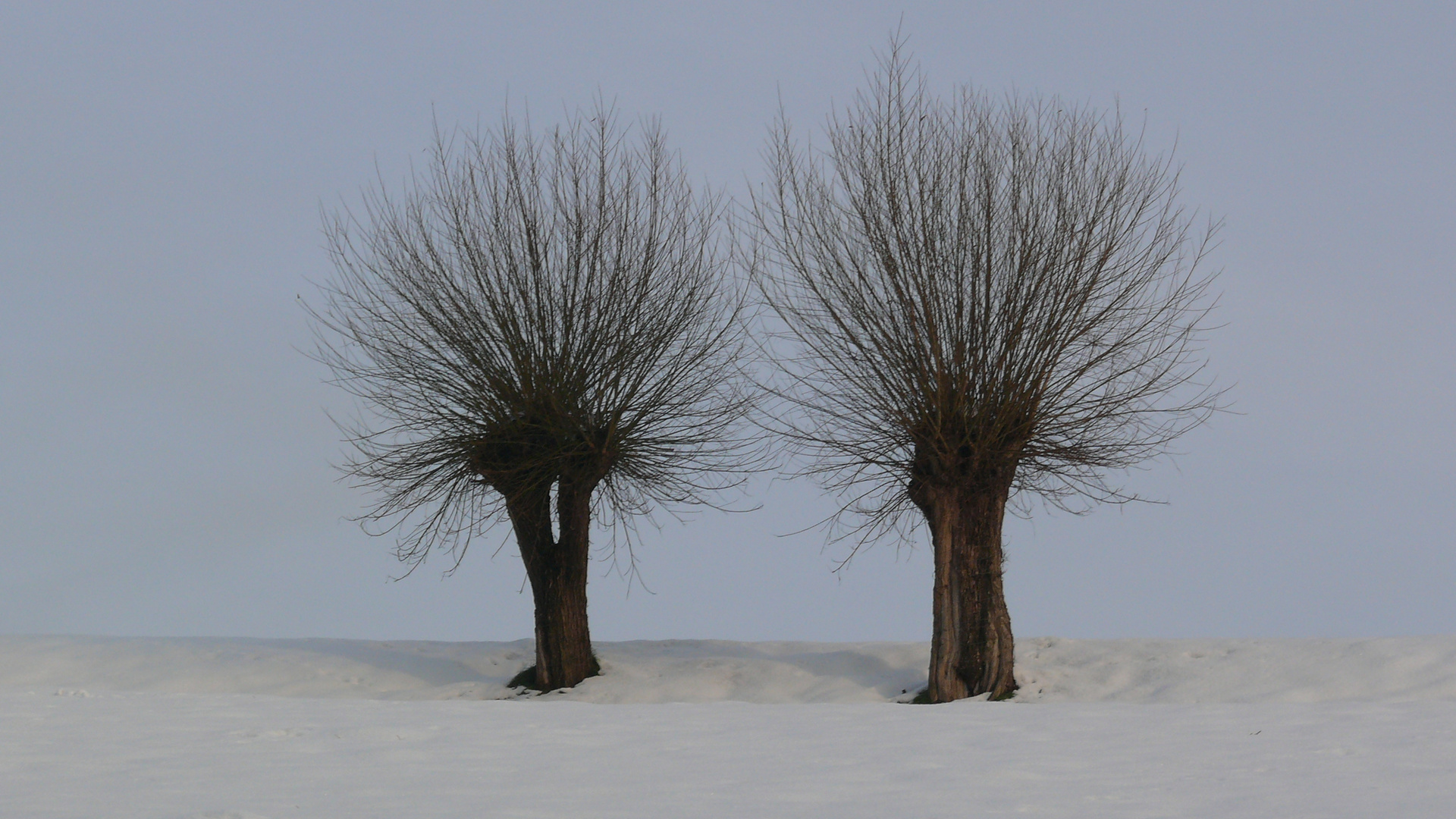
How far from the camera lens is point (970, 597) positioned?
476 inches

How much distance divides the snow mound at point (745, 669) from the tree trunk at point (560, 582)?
0.35 metres

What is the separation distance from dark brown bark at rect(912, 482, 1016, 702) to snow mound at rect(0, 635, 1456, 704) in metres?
0.48

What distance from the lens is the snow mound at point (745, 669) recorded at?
1172 cm

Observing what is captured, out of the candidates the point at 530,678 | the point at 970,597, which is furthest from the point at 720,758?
the point at 530,678

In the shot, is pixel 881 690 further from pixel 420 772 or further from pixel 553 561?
pixel 420 772

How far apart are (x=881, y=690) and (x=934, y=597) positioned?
3.84ft

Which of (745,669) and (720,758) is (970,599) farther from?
(720,758)

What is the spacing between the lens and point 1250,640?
13.6 metres

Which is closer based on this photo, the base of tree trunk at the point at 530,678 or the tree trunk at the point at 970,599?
the tree trunk at the point at 970,599

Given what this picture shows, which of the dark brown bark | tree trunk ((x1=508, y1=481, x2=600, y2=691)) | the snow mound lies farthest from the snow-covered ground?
tree trunk ((x1=508, y1=481, x2=600, y2=691))

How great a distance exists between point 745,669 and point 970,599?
2.75 metres

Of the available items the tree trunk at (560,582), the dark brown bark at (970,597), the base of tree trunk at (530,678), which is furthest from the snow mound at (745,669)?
the dark brown bark at (970,597)

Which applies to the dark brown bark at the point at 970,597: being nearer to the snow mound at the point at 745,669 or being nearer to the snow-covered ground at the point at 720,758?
the snow mound at the point at 745,669

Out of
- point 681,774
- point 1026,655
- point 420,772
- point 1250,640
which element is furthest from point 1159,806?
point 1250,640
